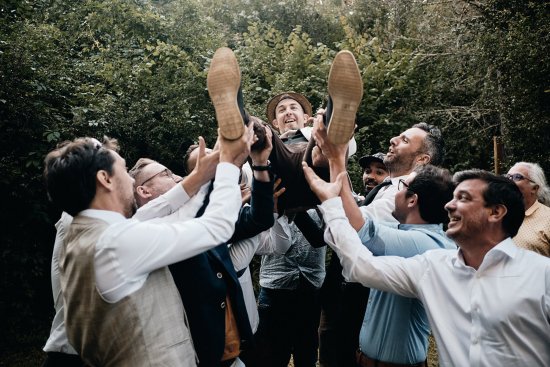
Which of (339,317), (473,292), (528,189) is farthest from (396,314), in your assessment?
(528,189)

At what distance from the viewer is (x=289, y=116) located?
4.47 m

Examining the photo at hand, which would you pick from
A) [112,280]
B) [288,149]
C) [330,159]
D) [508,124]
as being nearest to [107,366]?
[112,280]

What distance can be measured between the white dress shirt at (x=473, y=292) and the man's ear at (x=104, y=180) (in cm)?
99

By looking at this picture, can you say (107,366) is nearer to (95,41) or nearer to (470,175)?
(470,175)

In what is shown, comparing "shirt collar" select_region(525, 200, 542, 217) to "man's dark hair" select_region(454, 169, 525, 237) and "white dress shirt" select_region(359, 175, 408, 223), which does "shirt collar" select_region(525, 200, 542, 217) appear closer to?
"white dress shirt" select_region(359, 175, 408, 223)

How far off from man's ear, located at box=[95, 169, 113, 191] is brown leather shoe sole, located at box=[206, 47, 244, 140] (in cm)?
52

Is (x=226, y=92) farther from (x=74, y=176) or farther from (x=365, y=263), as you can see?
(x=365, y=263)

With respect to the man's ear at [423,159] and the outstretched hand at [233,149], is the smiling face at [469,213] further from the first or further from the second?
the man's ear at [423,159]

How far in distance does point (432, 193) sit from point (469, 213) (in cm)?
50

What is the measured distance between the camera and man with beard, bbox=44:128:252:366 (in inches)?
69.4

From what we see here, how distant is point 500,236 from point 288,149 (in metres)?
1.35

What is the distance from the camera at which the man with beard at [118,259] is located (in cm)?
176

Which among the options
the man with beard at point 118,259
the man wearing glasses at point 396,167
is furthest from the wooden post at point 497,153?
the man with beard at point 118,259

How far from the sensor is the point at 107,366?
6.17ft
